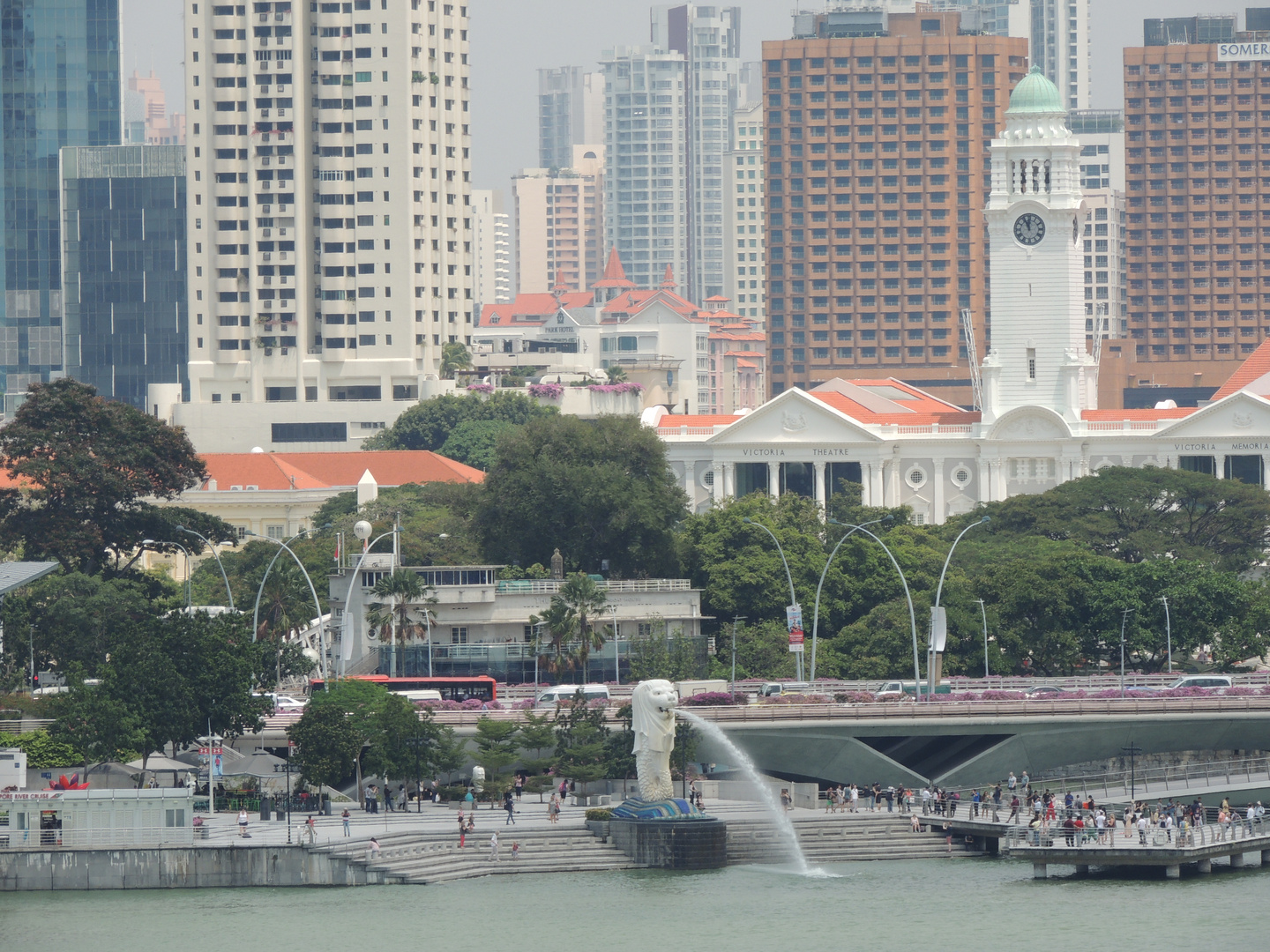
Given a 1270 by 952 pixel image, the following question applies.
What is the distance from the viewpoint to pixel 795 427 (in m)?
180

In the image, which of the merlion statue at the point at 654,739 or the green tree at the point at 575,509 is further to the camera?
the green tree at the point at 575,509

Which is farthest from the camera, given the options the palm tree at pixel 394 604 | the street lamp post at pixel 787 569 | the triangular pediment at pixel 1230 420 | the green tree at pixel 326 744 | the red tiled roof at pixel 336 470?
the red tiled roof at pixel 336 470

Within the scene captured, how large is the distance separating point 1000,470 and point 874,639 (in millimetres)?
57418

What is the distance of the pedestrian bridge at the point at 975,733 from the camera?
101 metres

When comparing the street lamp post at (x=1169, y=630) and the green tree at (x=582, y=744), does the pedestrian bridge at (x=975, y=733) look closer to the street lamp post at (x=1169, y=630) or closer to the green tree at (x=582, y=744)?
the green tree at (x=582, y=744)

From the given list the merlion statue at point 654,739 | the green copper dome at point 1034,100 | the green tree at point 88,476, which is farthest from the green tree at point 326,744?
the green copper dome at point 1034,100

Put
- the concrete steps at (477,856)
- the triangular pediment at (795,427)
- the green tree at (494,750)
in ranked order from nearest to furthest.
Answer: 1. the concrete steps at (477,856)
2. the green tree at (494,750)
3. the triangular pediment at (795,427)

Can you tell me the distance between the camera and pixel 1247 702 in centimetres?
10269

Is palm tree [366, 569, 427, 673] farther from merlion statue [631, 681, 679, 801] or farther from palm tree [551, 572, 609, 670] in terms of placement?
merlion statue [631, 681, 679, 801]

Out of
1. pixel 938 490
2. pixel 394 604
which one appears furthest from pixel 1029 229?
pixel 394 604

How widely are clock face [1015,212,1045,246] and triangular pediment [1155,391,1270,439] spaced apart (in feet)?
48.8

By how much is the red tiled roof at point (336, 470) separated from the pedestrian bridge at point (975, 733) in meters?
87.4

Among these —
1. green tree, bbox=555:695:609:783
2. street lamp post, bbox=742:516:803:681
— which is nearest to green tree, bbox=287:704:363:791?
green tree, bbox=555:695:609:783

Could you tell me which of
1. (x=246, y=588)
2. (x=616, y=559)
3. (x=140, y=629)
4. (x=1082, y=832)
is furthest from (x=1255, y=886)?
(x=246, y=588)
